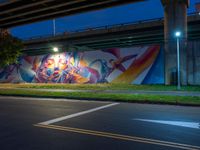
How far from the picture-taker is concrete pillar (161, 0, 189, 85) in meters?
21.9

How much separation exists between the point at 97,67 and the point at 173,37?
8.00 meters

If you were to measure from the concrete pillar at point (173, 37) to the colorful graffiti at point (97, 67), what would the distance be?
82cm

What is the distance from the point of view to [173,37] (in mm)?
22391

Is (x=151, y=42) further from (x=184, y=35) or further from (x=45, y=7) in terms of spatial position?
(x=184, y=35)

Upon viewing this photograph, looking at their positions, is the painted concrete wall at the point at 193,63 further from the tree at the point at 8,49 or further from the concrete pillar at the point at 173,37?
the tree at the point at 8,49

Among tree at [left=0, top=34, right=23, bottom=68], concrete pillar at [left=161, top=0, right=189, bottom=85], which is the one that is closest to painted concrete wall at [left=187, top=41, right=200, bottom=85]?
concrete pillar at [left=161, top=0, right=189, bottom=85]

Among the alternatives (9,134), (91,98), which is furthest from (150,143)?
(91,98)

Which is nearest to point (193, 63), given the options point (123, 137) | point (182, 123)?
point (182, 123)

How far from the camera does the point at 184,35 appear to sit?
2231cm

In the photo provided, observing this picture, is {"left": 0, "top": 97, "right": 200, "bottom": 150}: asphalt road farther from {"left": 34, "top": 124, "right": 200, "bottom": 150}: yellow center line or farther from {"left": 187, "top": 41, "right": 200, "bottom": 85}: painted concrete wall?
{"left": 187, "top": 41, "right": 200, "bottom": 85}: painted concrete wall

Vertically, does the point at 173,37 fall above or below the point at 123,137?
above

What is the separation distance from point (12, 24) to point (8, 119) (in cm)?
3567

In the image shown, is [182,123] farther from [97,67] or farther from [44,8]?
[44,8]

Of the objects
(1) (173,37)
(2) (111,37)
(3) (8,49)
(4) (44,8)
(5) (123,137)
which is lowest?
(5) (123,137)
